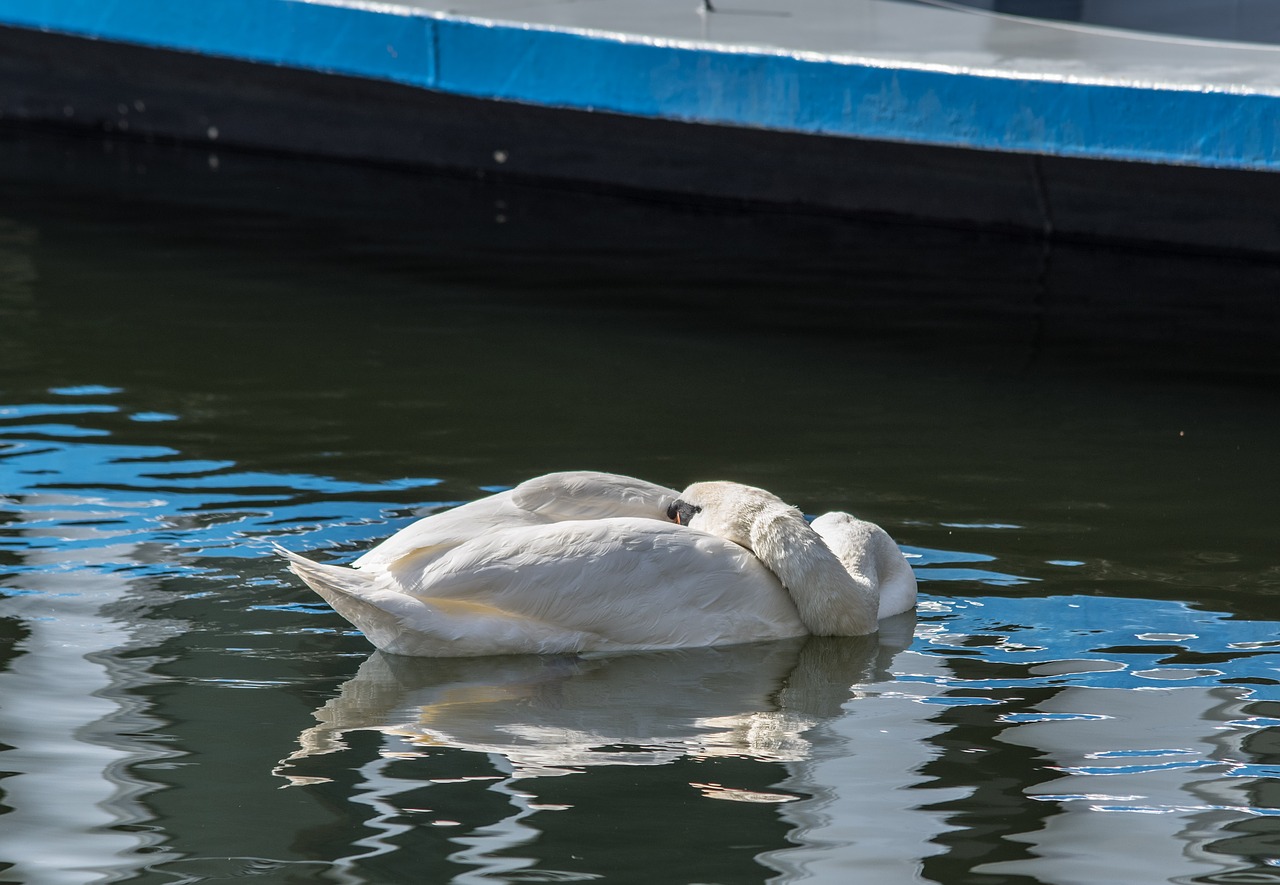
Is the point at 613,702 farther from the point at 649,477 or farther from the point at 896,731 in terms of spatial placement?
the point at 649,477

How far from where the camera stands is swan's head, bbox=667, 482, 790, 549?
5371 mm

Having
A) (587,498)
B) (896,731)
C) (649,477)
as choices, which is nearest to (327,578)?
(587,498)

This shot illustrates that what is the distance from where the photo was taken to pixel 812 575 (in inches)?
209

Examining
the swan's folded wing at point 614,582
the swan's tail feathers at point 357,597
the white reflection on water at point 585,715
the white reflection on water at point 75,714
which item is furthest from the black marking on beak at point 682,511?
the white reflection on water at point 75,714

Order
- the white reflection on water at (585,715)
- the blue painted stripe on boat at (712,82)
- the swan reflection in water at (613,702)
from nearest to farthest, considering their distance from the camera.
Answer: the white reflection on water at (585,715)
the swan reflection in water at (613,702)
the blue painted stripe on boat at (712,82)

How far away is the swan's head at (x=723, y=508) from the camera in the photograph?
537cm

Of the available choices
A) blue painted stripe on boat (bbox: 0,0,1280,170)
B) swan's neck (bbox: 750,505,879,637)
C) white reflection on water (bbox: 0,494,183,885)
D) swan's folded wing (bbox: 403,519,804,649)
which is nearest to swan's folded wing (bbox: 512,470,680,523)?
swan's folded wing (bbox: 403,519,804,649)

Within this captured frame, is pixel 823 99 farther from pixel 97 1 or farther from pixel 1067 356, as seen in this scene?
pixel 97 1

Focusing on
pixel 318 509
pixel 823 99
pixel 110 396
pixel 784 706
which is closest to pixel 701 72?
pixel 823 99

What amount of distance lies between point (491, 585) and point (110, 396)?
3.09m

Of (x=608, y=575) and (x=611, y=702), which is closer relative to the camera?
(x=611, y=702)

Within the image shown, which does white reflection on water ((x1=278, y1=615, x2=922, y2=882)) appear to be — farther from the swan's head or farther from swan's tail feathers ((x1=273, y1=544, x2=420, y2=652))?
the swan's head

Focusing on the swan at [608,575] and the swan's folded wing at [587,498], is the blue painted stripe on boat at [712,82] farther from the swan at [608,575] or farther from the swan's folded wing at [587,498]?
the swan's folded wing at [587,498]

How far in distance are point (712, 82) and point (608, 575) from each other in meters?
4.75
